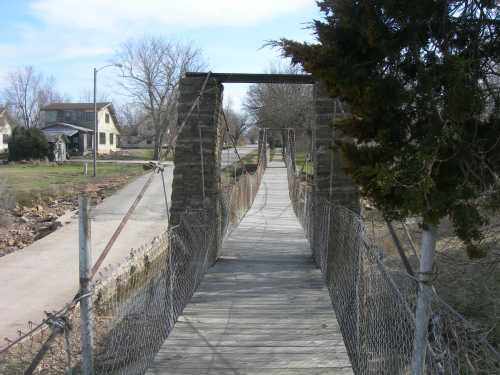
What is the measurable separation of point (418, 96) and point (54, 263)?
10631mm

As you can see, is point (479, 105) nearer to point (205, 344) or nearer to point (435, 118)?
point (435, 118)

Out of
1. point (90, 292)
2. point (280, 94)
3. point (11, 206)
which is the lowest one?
point (11, 206)

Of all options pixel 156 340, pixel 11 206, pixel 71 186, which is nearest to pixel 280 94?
pixel 71 186

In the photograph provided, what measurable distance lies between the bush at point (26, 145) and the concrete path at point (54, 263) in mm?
19791

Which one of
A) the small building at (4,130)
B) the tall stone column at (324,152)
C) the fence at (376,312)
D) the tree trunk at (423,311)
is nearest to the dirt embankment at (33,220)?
the tall stone column at (324,152)

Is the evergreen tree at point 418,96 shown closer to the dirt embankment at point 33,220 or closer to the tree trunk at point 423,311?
the tree trunk at point 423,311

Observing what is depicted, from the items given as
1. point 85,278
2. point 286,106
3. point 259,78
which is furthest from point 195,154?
point 286,106

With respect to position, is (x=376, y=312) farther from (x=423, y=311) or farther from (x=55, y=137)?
(x=55, y=137)

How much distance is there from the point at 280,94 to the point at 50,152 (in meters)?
17.2

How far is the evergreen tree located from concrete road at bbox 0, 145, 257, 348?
6.41 metres

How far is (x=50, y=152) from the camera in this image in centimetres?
3844

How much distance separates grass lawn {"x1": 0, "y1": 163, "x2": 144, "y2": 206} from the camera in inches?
820

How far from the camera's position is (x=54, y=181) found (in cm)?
2503

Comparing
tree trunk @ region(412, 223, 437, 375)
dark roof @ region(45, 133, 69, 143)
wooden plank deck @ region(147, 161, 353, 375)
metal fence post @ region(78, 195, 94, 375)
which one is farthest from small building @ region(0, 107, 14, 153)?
tree trunk @ region(412, 223, 437, 375)
